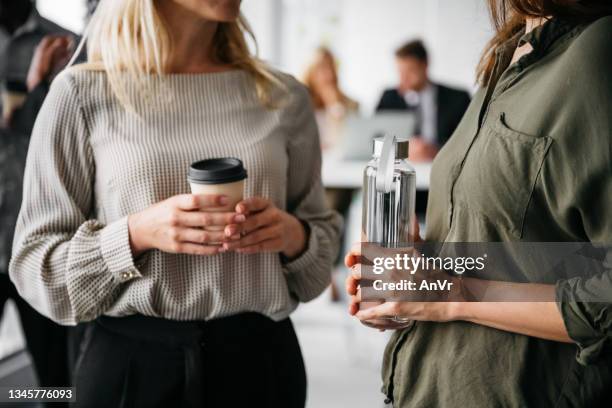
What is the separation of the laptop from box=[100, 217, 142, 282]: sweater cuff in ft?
8.97

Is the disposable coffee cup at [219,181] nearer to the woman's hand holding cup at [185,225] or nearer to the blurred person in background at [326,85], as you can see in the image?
the woman's hand holding cup at [185,225]

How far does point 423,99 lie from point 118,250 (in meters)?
3.60

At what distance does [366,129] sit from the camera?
3709 millimetres

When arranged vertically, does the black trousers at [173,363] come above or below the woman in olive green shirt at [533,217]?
below

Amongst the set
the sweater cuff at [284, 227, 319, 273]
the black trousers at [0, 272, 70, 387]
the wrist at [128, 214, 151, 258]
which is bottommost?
the black trousers at [0, 272, 70, 387]

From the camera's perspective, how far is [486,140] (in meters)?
0.82

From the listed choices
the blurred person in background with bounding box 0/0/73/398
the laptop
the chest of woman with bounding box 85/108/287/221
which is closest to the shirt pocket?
the chest of woman with bounding box 85/108/287/221

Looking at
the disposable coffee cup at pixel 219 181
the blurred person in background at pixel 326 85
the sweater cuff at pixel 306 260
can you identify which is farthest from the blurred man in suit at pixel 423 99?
the disposable coffee cup at pixel 219 181

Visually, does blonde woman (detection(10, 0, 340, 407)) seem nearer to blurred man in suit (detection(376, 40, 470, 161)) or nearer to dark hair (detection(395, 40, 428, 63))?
blurred man in suit (detection(376, 40, 470, 161))

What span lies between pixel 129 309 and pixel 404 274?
1.71 ft

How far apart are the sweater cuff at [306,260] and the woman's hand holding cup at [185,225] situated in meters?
0.22

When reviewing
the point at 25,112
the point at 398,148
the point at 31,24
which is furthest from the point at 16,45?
the point at 398,148

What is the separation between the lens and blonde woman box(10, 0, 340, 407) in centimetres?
106

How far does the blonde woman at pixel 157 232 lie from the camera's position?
3.47 ft
